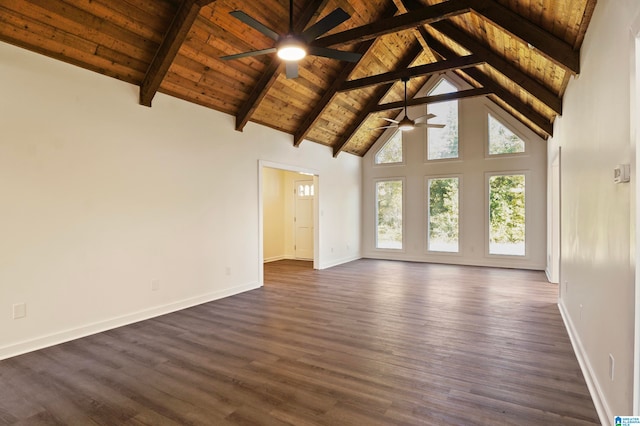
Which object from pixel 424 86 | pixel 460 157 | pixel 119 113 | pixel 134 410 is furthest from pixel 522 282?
pixel 119 113

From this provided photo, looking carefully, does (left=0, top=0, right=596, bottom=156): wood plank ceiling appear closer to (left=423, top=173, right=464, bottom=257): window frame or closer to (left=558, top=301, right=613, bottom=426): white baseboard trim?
(left=423, top=173, right=464, bottom=257): window frame

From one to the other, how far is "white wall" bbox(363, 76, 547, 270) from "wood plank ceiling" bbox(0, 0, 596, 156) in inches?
74.7

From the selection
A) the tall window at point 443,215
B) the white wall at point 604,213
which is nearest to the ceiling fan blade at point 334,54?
the white wall at point 604,213

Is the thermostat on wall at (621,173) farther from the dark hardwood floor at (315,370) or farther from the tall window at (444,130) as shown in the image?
the tall window at (444,130)

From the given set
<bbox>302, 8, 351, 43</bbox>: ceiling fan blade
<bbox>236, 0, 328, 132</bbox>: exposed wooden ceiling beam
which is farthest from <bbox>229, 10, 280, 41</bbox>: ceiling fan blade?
<bbox>236, 0, 328, 132</bbox>: exposed wooden ceiling beam

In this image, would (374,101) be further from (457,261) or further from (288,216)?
(457,261)

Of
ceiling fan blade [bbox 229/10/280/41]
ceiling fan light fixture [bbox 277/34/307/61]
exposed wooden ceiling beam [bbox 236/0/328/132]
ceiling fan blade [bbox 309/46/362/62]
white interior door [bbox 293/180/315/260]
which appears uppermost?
exposed wooden ceiling beam [bbox 236/0/328/132]

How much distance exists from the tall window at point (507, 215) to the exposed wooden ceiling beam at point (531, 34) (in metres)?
5.05

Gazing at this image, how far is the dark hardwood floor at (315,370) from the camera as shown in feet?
7.53

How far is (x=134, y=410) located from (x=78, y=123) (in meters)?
3.02

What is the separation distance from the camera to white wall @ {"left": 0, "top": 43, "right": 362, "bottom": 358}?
130 inches

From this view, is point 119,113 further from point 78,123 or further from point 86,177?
point 86,177

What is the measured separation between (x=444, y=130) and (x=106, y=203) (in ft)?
25.1

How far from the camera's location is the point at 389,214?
9.54 metres
